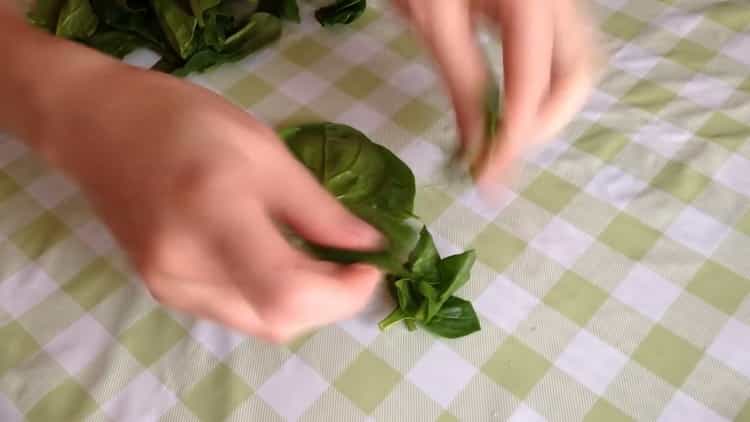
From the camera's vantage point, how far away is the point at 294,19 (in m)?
0.69

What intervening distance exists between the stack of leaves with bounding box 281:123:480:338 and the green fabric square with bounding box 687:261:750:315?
0.16m

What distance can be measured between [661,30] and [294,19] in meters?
0.34

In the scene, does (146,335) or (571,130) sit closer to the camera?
(146,335)

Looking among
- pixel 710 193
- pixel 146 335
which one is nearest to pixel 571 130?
pixel 710 193

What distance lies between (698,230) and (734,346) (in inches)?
3.7

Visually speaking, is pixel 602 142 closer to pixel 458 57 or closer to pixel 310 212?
pixel 458 57

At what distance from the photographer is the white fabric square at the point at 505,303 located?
0.49 m

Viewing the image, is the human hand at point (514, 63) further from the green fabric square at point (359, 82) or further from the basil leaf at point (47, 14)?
the basil leaf at point (47, 14)

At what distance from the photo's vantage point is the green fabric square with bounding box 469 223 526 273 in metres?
0.52

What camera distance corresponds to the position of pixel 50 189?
58cm

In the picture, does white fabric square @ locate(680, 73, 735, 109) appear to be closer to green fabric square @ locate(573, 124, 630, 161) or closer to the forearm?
green fabric square @ locate(573, 124, 630, 161)

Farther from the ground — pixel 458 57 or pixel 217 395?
pixel 458 57

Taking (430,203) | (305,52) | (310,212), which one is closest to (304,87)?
(305,52)

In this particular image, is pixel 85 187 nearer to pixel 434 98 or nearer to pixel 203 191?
pixel 203 191
